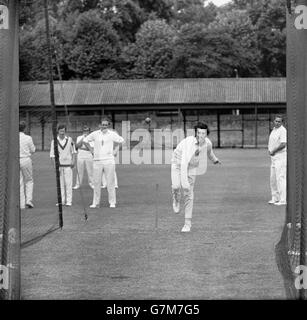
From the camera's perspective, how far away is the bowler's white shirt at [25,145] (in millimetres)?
18844

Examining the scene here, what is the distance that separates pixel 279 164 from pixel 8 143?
1181 cm

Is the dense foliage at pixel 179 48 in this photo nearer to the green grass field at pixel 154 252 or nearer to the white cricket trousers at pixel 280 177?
the white cricket trousers at pixel 280 177

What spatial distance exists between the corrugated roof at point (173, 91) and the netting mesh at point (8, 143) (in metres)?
51.4

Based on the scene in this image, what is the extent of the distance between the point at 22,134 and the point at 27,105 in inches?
117

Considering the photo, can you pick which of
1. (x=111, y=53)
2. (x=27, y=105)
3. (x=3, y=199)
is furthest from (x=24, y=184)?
(x=111, y=53)

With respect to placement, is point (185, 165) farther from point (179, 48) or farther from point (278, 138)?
point (179, 48)

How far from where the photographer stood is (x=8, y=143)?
8.64 m

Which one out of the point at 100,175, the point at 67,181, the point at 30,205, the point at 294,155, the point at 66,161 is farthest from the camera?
the point at 66,161

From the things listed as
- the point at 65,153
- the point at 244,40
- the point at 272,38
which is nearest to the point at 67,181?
the point at 65,153

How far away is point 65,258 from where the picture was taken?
1189 centimetres

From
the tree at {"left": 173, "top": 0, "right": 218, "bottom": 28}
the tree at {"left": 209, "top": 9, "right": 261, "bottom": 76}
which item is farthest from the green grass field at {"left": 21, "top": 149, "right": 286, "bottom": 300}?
the tree at {"left": 173, "top": 0, "right": 218, "bottom": 28}

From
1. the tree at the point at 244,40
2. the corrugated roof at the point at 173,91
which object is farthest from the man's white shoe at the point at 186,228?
the tree at the point at 244,40

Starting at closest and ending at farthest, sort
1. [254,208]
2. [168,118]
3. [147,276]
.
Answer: [147,276]
[254,208]
[168,118]

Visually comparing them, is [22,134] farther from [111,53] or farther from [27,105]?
[111,53]
